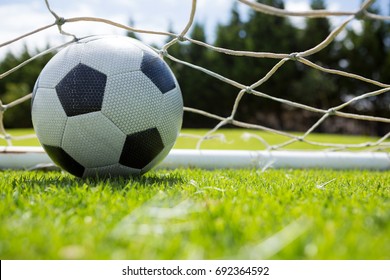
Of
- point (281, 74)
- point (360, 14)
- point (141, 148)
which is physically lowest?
point (281, 74)

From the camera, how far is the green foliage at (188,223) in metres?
1.05

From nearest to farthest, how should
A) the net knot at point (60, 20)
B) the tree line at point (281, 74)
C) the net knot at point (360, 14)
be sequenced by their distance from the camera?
the net knot at point (360, 14) → the net knot at point (60, 20) → the tree line at point (281, 74)

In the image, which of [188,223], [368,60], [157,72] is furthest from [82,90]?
[368,60]

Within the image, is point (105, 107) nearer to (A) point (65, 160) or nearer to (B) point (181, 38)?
(A) point (65, 160)

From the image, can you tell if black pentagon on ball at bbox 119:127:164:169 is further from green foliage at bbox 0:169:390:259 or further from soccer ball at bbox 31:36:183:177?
green foliage at bbox 0:169:390:259

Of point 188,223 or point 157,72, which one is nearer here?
point 188,223

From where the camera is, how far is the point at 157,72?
226 cm

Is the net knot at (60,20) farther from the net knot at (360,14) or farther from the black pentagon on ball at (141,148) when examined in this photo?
the net knot at (360,14)

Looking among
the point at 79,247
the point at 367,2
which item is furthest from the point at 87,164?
the point at 367,2

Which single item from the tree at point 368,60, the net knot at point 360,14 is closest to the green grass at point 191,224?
the net knot at point 360,14

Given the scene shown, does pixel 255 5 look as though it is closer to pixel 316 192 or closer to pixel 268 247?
pixel 316 192

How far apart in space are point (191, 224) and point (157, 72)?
1222 millimetres

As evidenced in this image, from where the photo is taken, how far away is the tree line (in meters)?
22.8

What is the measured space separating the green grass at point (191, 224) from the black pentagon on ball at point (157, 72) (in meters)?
0.66
